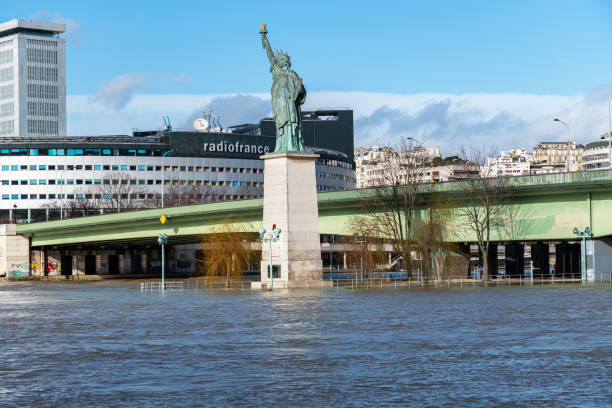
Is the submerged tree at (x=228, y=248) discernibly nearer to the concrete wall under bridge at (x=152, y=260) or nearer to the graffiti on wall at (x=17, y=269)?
the concrete wall under bridge at (x=152, y=260)

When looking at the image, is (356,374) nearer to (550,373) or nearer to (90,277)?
(550,373)

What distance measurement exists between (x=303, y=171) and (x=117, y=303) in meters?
17.0

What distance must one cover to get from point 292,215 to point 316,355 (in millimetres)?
41353

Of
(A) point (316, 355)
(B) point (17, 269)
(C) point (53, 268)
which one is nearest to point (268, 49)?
(A) point (316, 355)

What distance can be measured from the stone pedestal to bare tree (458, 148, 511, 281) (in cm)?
1524

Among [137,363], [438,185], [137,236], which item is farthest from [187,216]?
[137,363]

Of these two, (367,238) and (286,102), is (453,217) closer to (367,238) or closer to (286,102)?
(367,238)

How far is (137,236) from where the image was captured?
365 ft

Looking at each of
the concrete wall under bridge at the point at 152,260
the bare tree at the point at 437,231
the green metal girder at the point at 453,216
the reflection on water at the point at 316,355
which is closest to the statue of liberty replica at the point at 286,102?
the green metal girder at the point at 453,216

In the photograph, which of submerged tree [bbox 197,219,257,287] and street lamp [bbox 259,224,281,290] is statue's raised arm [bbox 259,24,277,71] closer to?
street lamp [bbox 259,224,281,290]

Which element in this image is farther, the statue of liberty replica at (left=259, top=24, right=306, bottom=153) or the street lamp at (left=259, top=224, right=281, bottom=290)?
the statue of liberty replica at (left=259, top=24, right=306, bottom=153)

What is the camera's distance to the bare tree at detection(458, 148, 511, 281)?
79500 mm

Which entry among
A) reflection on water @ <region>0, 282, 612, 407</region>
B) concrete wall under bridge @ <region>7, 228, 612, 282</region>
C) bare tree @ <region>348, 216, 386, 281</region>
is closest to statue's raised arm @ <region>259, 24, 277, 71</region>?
bare tree @ <region>348, 216, 386, 281</region>

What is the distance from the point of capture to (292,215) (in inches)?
2913
